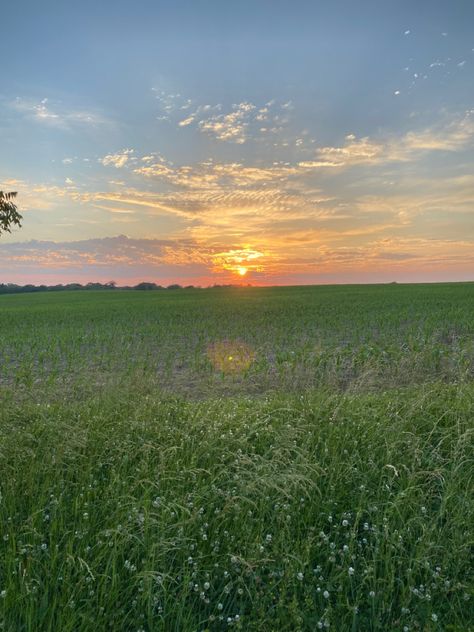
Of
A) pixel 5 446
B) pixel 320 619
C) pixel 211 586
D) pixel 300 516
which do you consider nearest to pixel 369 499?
pixel 300 516

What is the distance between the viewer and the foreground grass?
121 inches

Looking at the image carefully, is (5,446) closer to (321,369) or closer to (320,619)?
(320,619)

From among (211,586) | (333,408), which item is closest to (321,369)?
(333,408)

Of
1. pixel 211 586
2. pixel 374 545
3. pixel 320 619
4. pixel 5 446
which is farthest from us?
pixel 5 446

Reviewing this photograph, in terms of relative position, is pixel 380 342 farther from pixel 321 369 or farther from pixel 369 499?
pixel 369 499

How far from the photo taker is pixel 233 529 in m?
3.82

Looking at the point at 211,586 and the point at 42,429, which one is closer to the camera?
the point at 211,586

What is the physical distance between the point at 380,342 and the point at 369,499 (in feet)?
42.2

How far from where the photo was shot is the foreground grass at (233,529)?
306 centimetres

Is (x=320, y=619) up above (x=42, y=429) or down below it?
below

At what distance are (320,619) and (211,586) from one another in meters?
0.90

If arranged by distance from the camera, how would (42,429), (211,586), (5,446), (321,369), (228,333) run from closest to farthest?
(211,586) < (5,446) < (42,429) < (321,369) < (228,333)

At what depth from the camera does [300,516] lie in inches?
158

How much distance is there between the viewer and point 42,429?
6.02 meters
